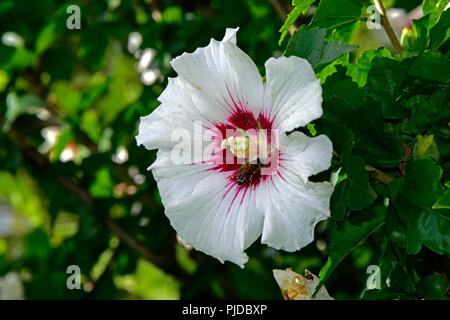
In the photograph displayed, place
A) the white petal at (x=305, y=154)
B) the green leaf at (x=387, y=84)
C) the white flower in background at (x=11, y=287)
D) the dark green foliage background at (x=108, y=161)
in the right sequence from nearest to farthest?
the white petal at (x=305, y=154)
the green leaf at (x=387, y=84)
the dark green foliage background at (x=108, y=161)
the white flower in background at (x=11, y=287)

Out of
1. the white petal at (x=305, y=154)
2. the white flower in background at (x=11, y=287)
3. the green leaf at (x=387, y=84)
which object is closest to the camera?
the white petal at (x=305, y=154)

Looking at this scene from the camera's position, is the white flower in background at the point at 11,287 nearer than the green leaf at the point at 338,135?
No

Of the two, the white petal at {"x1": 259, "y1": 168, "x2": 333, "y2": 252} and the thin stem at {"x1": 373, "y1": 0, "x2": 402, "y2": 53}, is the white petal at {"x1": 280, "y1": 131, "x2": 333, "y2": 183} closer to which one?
the white petal at {"x1": 259, "y1": 168, "x2": 333, "y2": 252}

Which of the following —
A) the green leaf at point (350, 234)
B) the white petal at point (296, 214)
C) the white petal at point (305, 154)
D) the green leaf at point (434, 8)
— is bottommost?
the green leaf at point (350, 234)

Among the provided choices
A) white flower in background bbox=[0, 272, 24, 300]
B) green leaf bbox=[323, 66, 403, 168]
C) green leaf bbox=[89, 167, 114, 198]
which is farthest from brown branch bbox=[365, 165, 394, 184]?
white flower in background bbox=[0, 272, 24, 300]

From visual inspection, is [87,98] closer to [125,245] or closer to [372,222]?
[125,245]

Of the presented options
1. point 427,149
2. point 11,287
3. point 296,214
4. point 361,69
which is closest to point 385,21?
point 361,69

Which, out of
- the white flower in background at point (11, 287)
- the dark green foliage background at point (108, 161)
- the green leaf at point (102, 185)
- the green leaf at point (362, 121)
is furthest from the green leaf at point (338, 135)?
the white flower in background at point (11, 287)

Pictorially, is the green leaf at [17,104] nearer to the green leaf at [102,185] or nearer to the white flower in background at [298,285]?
the green leaf at [102,185]
